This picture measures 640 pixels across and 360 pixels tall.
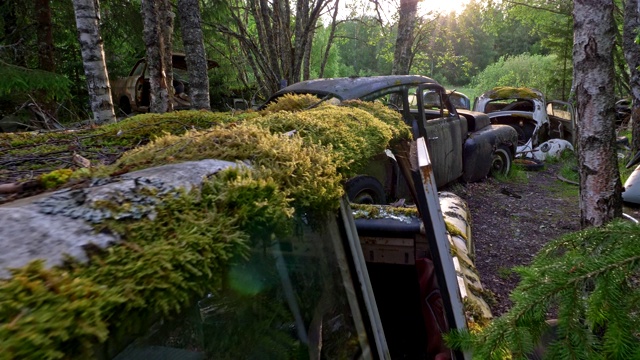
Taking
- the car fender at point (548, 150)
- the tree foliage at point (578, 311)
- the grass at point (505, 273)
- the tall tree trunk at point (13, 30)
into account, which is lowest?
the grass at point (505, 273)

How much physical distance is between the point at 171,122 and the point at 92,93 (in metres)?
3.34

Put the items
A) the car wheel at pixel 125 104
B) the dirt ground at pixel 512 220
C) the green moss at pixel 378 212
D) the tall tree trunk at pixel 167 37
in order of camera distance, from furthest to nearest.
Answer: the car wheel at pixel 125 104 < the tall tree trunk at pixel 167 37 < the dirt ground at pixel 512 220 < the green moss at pixel 378 212

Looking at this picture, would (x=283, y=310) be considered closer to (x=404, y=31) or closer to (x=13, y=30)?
(x=404, y=31)

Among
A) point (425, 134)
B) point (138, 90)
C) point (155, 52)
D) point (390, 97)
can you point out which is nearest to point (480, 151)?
point (425, 134)

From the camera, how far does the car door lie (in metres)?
6.59

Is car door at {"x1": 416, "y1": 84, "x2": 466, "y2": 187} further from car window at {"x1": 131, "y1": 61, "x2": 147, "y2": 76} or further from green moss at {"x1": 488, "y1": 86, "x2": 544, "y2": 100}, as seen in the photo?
car window at {"x1": 131, "y1": 61, "x2": 147, "y2": 76}

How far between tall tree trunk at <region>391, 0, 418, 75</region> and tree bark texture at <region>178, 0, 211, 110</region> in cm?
554

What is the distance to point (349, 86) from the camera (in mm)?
5758

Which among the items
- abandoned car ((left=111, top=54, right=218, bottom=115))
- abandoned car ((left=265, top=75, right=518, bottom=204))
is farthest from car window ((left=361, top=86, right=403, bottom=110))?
abandoned car ((left=111, top=54, right=218, bottom=115))

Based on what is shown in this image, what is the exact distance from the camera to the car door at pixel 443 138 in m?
6.59

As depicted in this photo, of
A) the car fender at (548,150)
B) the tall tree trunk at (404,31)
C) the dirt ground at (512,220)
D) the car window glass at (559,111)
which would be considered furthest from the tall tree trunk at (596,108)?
the car window glass at (559,111)

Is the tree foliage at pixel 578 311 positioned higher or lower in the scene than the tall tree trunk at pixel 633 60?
lower

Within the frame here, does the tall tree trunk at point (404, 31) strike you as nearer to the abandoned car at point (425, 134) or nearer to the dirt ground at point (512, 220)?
the abandoned car at point (425, 134)

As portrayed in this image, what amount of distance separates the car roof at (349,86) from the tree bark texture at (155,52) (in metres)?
1.77
